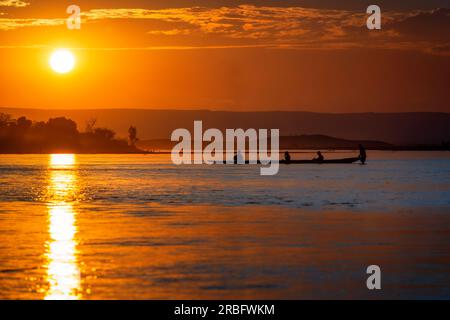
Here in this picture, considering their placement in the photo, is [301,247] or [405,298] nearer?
[405,298]

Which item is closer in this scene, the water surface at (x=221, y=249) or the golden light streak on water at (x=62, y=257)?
the golden light streak on water at (x=62, y=257)

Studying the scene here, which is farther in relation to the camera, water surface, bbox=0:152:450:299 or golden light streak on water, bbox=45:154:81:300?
water surface, bbox=0:152:450:299

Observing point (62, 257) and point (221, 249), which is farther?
point (221, 249)

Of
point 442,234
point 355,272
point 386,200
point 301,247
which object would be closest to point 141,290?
point 355,272

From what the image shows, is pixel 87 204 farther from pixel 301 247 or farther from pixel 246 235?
pixel 301 247

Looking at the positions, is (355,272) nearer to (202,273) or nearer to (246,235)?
(202,273)

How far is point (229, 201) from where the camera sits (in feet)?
153

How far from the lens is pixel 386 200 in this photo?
4731 centimetres
